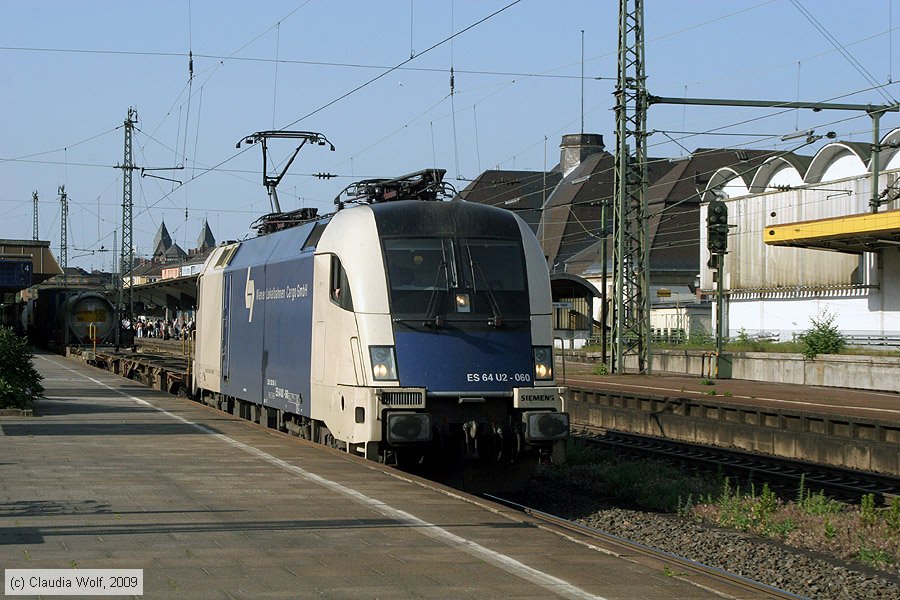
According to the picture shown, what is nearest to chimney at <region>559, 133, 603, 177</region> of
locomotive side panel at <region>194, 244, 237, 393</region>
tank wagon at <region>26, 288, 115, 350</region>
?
tank wagon at <region>26, 288, 115, 350</region>

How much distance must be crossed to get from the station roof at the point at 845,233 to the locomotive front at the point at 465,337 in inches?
958

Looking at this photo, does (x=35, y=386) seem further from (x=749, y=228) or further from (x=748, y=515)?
(x=749, y=228)

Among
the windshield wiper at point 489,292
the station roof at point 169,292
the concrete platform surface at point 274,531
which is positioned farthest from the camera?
the station roof at point 169,292

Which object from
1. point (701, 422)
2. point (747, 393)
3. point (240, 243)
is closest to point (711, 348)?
point (747, 393)

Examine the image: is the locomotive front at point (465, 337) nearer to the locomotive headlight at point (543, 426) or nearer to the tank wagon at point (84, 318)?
the locomotive headlight at point (543, 426)

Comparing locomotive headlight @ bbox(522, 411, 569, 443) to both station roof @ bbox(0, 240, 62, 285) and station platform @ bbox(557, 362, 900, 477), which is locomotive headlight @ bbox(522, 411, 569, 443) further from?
station roof @ bbox(0, 240, 62, 285)

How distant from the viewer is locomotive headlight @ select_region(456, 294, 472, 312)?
41.4 feet

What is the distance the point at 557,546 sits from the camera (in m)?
8.55

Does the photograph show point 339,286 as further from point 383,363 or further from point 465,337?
point 465,337

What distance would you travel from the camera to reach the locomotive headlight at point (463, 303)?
12625mm

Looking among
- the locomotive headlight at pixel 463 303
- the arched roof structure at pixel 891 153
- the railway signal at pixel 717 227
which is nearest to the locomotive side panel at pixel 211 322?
the locomotive headlight at pixel 463 303

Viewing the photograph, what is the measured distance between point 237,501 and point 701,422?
12656 mm

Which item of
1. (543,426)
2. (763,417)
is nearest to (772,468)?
(763,417)

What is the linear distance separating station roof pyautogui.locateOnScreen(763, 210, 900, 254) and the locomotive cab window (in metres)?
25.2
